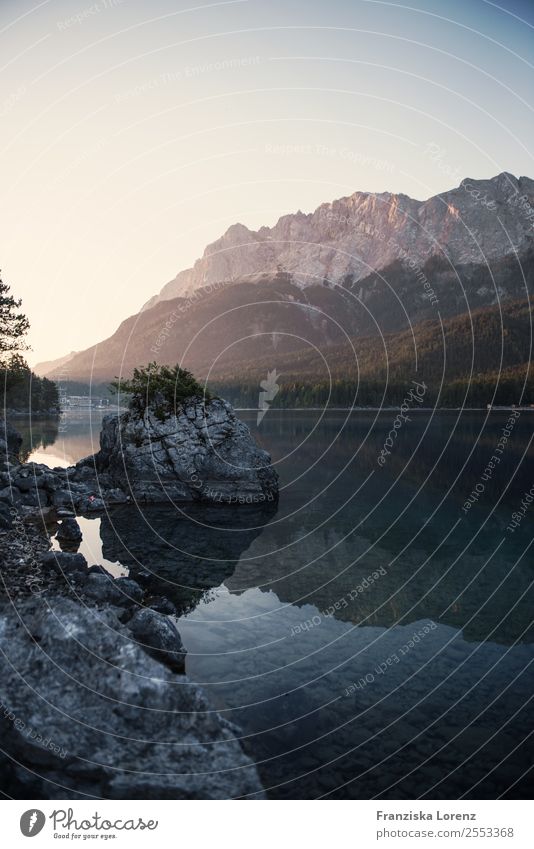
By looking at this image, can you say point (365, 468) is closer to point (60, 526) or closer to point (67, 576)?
point (60, 526)

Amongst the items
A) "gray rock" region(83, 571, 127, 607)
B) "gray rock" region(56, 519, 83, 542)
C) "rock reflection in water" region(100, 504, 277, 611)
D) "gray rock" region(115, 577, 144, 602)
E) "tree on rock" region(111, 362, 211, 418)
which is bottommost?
"rock reflection in water" region(100, 504, 277, 611)

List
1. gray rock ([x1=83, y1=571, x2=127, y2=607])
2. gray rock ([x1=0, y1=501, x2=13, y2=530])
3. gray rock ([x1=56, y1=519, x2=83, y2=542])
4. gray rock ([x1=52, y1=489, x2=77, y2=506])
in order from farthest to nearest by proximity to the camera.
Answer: gray rock ([x1=52, y1=489, x2=77, y2=506]) → gray rock ([x1=56, y1=519, x2=83, y2=542]) → gray rock ([x1=0, y1=501, x2=13, y2=530]) → gray rock ([x1=83, y1=571, x2=127, y2=607])

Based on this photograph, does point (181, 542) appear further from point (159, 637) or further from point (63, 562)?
point (159, 637)

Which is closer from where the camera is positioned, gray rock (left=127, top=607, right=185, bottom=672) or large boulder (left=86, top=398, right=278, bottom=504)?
gray rock (left=127, top=607, right=185, bottom=672)

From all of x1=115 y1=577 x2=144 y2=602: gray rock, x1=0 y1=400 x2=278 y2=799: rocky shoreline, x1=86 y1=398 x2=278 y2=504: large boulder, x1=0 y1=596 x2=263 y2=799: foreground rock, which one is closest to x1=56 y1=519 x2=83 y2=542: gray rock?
x1=0 y1=400 x2=278 y2=799: rocky shoreline

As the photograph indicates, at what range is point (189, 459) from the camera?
112 ft

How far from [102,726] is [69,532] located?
53.6ft

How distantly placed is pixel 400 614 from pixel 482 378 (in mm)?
168930

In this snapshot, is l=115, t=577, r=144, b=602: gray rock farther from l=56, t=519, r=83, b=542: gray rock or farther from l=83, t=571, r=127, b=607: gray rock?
l=56, t=519, r=83, b=542: gray rock

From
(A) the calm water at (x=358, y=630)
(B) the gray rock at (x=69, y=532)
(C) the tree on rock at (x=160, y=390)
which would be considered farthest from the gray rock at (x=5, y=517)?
(C) the tree on rock at (x=160, y=390)

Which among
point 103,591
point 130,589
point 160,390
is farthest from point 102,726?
point 160,390

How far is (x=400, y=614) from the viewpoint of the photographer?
1647 centimetres

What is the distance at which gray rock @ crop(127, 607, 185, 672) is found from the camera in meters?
12.4

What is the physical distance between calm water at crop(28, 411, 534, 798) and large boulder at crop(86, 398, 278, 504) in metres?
2.07
